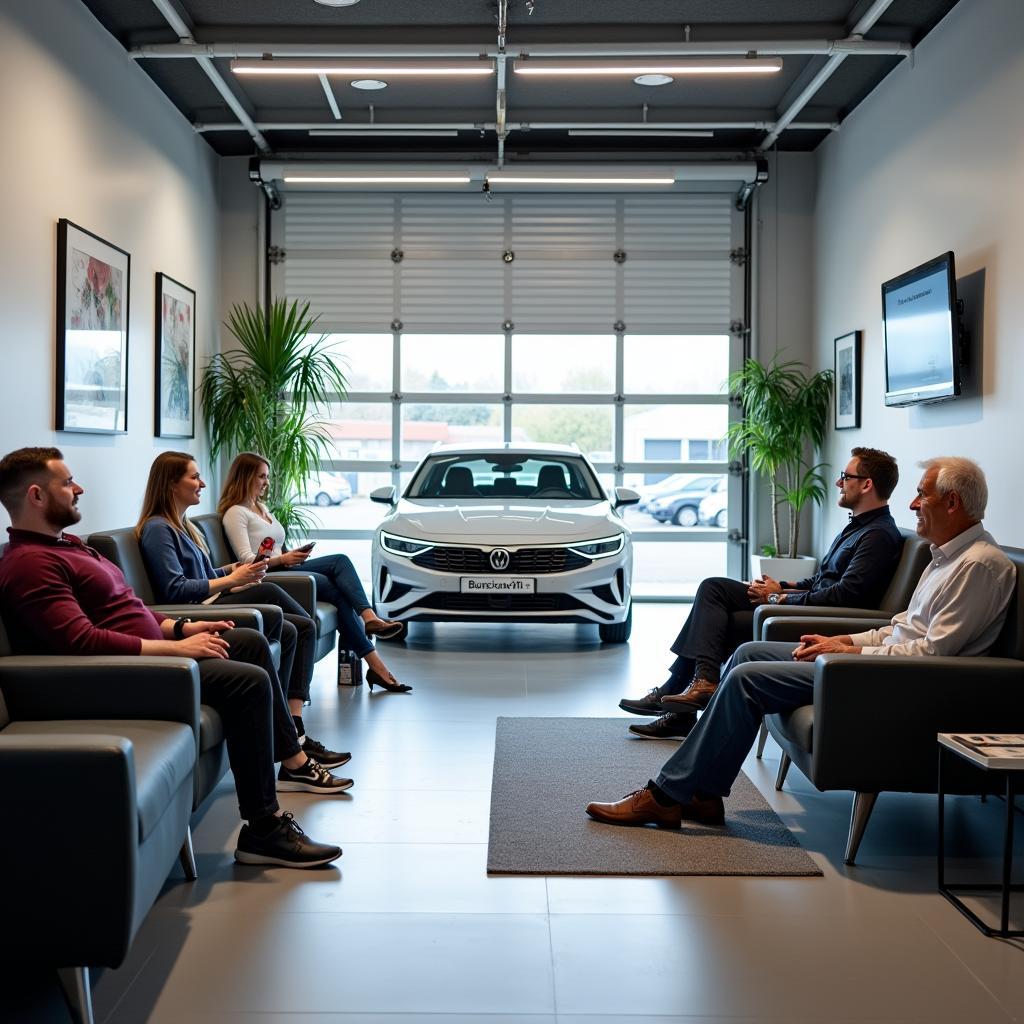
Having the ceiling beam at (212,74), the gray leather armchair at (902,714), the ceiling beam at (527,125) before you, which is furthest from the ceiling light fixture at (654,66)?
the gray leather armchair at (902,714)

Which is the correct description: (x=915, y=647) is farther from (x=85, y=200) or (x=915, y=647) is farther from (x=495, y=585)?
(x=85, y=200)

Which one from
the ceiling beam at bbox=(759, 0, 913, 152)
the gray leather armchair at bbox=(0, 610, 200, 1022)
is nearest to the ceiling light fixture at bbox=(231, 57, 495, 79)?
the ceiling beam at bbox=(759, 0, 913, 152)

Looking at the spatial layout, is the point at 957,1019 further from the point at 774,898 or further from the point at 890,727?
the point at 890,727

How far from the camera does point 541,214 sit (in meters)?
9.55

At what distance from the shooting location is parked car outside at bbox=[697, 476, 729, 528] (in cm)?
958

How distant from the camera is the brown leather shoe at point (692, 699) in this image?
14.9 feet

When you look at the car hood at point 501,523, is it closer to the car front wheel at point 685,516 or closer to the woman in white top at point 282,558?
the woman in white top at point 282,558

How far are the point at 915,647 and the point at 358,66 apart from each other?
462 cm

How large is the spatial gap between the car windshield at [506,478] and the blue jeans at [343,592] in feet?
Answer: 5.48

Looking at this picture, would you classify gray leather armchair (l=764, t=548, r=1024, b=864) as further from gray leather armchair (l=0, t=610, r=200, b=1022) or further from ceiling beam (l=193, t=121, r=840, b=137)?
ceiling beam (l=193, t=121, r=840, b=137)

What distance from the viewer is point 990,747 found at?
9.12 feet

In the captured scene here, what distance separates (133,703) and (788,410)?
Result: 6.71 metres

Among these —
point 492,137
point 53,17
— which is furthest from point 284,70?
point 492,137

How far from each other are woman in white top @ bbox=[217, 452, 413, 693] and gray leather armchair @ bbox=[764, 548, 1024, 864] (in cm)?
272
